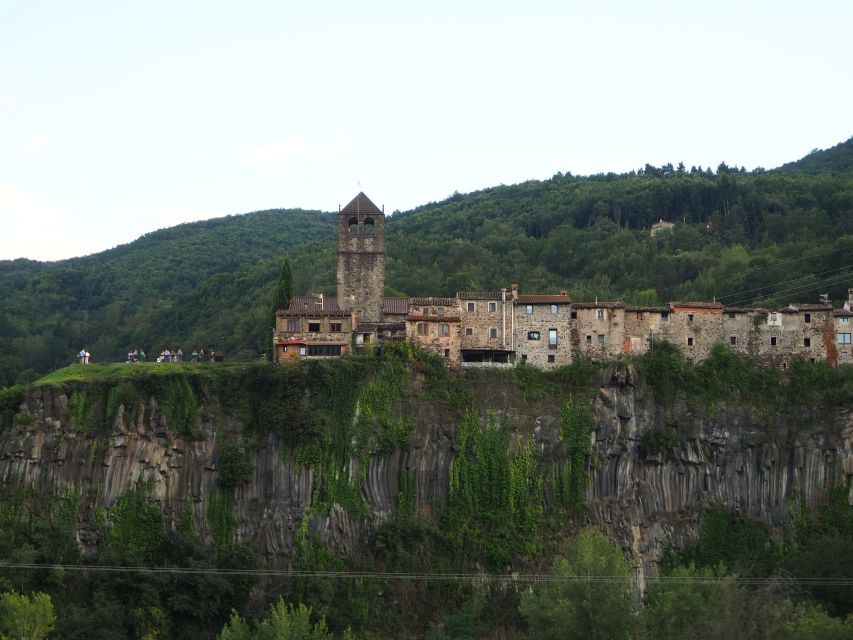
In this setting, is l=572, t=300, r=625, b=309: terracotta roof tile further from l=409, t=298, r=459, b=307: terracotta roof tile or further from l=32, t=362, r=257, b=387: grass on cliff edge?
l=32, t=362, r=257, b=387: grass on cliff edge

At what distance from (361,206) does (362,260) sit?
12.5ft

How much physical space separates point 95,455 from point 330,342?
14534mm

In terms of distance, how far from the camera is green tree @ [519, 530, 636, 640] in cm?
5569

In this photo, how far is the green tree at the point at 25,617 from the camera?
58531mm

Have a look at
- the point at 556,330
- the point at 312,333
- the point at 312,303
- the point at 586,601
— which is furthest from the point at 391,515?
the point at 586,601

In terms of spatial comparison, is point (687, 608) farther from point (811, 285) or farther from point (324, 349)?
point (811, 285)

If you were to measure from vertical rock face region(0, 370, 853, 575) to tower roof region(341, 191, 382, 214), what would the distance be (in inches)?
597

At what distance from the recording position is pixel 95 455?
70188mm

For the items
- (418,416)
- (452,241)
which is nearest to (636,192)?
(452,241)

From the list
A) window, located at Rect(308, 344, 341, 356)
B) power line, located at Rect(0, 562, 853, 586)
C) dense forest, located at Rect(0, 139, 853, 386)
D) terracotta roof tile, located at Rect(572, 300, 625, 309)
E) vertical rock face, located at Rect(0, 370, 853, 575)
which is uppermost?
dense forest, located at Rect(0, 139, 853, 386)

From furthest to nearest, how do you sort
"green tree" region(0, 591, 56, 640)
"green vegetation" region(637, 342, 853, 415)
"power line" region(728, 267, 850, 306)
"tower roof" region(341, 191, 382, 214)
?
1. "power line" region(728, 267, 850, 306)
2. "tower roof" region(341, 191, 382, 214)
3. "green vegetation" region(637, 342, 853, 415)
4. "green tree" region(0, 591, 56, 640)

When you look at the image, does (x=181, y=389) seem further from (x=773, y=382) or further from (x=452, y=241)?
(x=452, y=241)

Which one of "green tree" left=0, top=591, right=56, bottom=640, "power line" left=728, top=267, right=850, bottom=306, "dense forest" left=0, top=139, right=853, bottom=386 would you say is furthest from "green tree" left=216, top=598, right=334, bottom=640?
"power line" left=728, top=267, right=850, bottom=306

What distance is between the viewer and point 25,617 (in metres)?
59.1
